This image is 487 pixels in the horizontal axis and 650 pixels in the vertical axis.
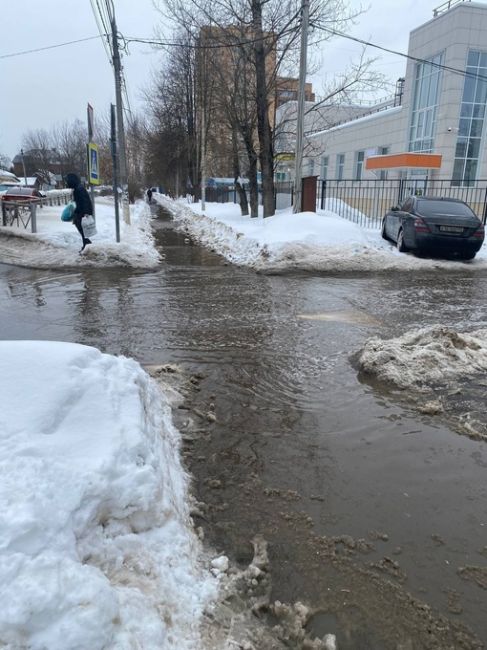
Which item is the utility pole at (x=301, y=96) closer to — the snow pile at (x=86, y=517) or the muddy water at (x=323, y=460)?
the muddy water at (x=323, y=460)

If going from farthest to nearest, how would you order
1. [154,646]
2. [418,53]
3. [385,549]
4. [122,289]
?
[418,53] < [122,289] < [385,549] < [154,646]

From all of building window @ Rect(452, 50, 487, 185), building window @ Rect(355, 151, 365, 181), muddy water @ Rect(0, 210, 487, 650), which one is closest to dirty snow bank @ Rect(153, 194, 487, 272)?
muddy water @ Rect(0, 210, 487, 650)

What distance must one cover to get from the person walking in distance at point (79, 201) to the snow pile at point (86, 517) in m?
9.65

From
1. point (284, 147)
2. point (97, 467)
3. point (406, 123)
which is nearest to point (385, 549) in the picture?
point (97, 467)

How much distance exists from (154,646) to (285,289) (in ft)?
27.4

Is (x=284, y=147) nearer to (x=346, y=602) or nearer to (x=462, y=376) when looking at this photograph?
(x=462, y=376)

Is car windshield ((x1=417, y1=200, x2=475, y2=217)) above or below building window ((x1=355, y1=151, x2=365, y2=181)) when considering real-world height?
below

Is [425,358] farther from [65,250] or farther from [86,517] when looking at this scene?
[65,250]

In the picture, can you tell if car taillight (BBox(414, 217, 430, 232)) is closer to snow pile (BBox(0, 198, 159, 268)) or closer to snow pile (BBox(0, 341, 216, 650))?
snow pile (BBox(0, 198, 159, 268))

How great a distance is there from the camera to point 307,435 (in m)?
4.24

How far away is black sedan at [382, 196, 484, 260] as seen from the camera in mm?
13297

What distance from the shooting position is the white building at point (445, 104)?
26.3 metres

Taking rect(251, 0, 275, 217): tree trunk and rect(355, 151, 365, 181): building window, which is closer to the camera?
rect(251, 0, 275, 217): tree trunk

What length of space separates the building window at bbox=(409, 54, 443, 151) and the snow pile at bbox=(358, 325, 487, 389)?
2642 cm
